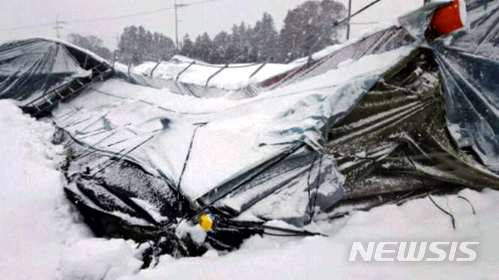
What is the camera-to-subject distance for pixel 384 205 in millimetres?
2654

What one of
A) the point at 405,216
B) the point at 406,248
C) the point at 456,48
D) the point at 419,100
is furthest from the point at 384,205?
the point at 456,48

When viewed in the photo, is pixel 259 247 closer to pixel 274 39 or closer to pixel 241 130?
pixel 241 130

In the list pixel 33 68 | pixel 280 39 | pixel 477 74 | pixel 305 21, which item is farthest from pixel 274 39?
pixel 477 74

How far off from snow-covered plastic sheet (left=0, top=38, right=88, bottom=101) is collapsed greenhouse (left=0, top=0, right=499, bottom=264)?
5.56 metres

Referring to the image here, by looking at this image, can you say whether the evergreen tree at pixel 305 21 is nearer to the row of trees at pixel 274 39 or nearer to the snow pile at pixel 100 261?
the row of trees at pixel 274 39

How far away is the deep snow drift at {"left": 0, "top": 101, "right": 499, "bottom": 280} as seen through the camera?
6.21ft

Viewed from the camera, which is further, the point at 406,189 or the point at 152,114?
the point at 152,114

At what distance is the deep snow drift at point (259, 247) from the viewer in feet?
6.21

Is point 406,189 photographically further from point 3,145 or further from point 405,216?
point 3,145

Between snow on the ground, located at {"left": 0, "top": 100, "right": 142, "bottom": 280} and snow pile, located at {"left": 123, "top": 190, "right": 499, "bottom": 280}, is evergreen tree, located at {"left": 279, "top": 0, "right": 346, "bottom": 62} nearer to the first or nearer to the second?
snow on the ground, located at {"left": 0, "top": 100, "right": 142, "bottom": 280}

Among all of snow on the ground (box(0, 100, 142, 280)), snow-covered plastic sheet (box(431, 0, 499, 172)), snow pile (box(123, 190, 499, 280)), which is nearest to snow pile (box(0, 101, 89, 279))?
snow on the ground (box(0, 100, 142, 280))

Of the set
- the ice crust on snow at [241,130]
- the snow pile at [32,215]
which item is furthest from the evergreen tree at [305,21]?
the snow pile at [32,215]

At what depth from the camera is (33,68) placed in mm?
8195

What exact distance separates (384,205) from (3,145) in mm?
5074
